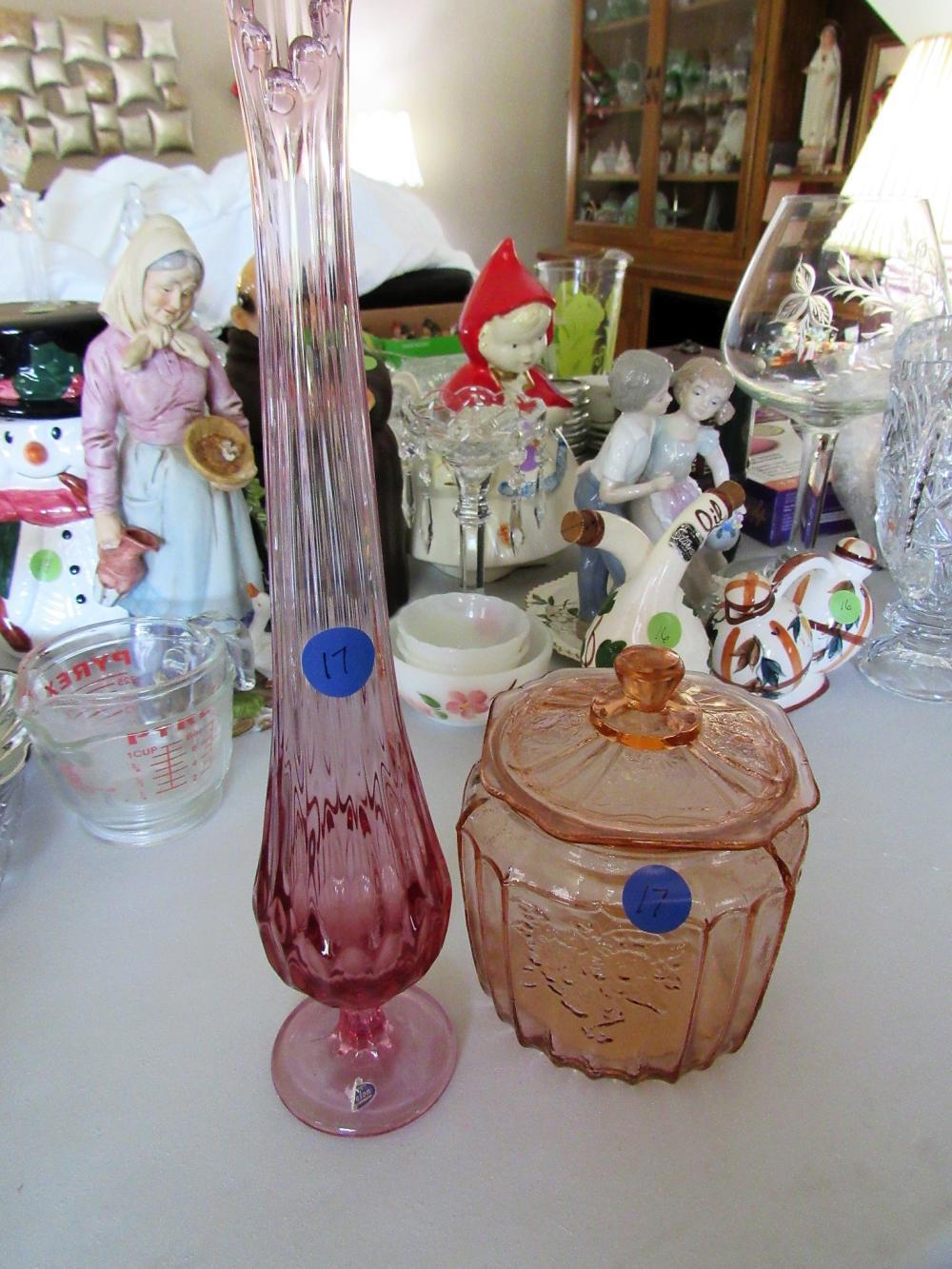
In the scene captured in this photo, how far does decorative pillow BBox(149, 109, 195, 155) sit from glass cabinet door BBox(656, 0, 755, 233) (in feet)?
4.30

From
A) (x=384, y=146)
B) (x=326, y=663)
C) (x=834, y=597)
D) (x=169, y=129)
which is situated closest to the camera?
(x=326, y=663)

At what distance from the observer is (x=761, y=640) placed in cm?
57

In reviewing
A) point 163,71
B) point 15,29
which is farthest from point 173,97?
point 15,29

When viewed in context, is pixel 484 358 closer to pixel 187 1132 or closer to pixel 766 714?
pixel 766 714

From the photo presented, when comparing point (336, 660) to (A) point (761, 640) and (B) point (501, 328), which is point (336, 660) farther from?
(B) point (501, 328)

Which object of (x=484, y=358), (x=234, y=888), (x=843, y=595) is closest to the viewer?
(x=234, y=888)

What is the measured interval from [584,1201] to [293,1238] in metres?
0.10

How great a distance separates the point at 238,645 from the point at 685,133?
7.88 ft

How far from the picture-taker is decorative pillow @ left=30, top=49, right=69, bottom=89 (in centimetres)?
236

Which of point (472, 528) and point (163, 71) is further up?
point (163, 71)

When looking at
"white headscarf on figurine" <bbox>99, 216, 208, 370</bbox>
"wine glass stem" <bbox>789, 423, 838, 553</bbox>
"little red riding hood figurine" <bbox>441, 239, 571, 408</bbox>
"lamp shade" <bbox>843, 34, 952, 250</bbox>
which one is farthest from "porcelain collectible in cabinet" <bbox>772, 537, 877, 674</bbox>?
"lamp shade" <bbox>843, 34, 952, 250</bbox>

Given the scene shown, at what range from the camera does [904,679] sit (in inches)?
24.9

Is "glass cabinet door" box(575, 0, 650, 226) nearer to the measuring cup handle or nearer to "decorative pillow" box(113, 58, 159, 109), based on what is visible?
"decorative pillow" box(113, 58, 159, 109)

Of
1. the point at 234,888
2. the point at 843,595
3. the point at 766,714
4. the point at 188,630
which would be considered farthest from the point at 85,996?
the point at 843,595
